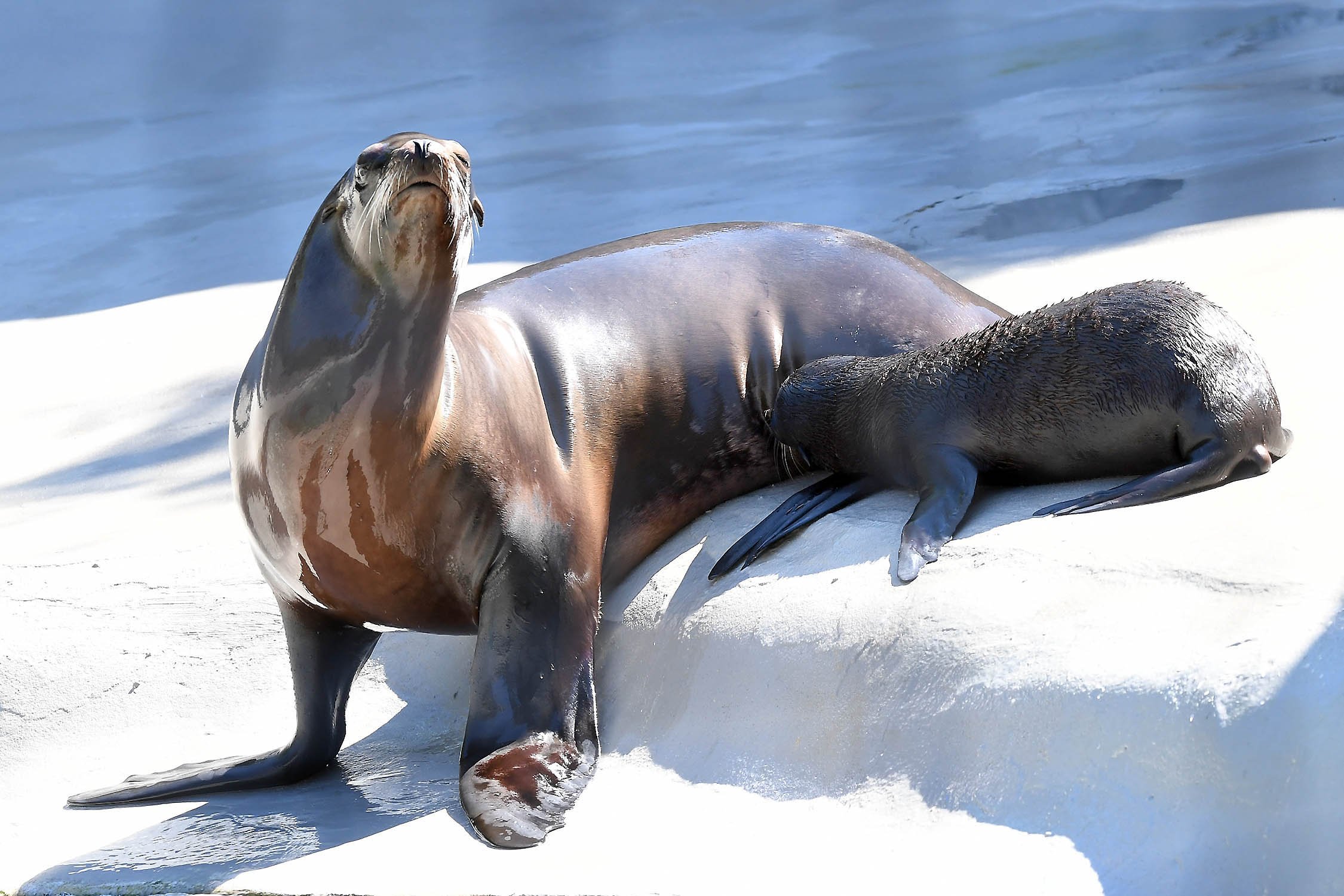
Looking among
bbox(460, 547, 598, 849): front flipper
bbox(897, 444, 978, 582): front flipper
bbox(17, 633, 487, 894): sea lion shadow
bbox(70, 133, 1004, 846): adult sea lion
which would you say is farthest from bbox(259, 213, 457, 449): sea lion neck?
bbox(897, 444, 978, 582): front flipper

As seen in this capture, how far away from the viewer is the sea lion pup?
3.48 meters

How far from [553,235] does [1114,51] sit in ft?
14.2

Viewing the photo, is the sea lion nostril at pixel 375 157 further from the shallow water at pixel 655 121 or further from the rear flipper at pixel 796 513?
the shallow water at pixel 655 121

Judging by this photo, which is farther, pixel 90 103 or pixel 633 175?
pixel 90 103

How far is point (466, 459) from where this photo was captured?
3410 millimetres

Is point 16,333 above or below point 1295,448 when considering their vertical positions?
below

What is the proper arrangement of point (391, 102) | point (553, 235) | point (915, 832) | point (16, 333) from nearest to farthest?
point (915, 832), point (16, 333), point (553, 235), point (391, 102)

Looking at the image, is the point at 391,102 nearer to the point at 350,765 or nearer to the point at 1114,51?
the point at 1114,51

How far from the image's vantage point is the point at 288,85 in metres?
12.2

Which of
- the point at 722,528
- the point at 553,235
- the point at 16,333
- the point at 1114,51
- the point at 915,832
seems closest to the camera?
the point at 915,832

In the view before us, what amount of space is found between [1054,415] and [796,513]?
65 centimetres

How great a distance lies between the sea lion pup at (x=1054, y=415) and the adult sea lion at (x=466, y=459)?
0.34 m

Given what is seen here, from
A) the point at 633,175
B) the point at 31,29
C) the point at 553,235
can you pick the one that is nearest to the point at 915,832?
the point at 553,235

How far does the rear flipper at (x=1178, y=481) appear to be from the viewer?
11.1 feet
